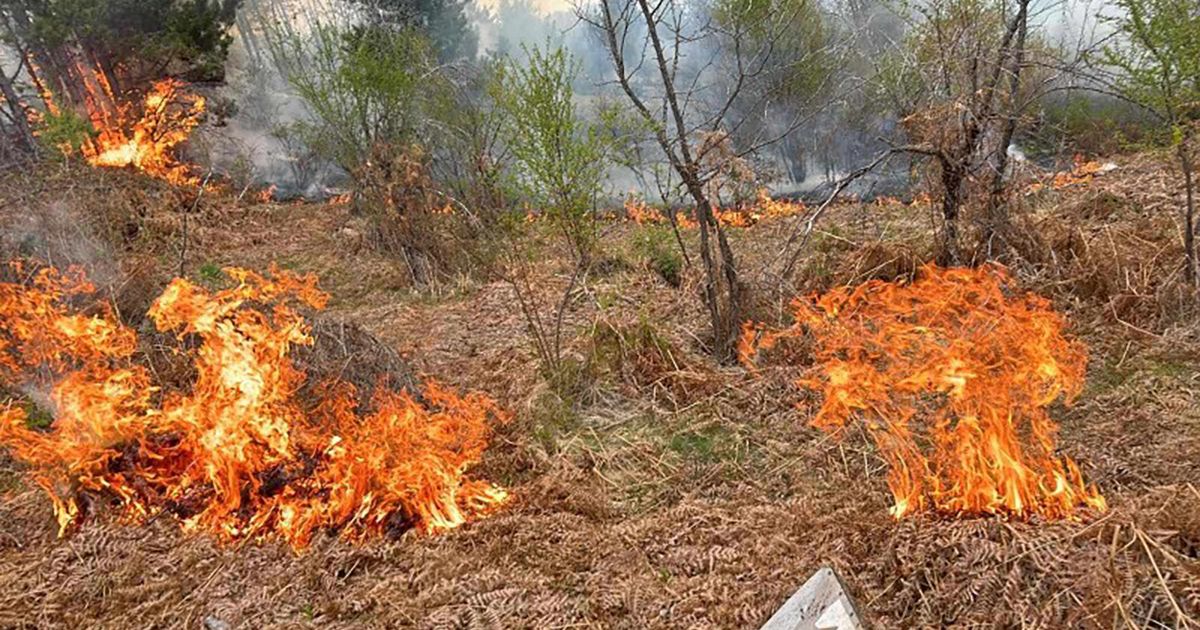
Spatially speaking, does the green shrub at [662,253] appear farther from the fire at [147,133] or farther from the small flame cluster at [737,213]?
the fire at [147,133]

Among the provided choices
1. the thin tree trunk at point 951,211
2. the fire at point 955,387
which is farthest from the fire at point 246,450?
the thin tree trunk at point 951,211

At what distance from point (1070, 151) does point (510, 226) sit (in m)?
11.1

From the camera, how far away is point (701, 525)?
3.06m

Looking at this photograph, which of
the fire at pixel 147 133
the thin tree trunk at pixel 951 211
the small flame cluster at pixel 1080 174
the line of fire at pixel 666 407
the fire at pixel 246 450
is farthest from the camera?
the fire at pixel 147 133

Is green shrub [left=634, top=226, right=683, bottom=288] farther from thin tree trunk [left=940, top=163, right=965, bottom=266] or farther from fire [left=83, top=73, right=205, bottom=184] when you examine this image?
fire [left=83, top=73, right=205, bottom=184]

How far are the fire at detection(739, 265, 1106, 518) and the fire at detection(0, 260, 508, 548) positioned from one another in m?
2.09

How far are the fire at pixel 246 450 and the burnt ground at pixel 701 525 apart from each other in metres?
0.15

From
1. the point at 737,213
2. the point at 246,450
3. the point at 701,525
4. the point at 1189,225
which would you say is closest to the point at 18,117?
the point at 246,450

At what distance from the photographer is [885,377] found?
3414 mm

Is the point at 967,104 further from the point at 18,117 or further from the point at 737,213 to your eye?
the point at 18,117

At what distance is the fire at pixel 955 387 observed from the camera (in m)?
2.61

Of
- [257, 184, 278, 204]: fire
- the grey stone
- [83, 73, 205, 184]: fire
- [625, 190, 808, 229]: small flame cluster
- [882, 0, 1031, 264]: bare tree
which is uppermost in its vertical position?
[83, 73, 205, 184]: fire

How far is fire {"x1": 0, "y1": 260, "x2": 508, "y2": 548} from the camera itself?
10.7 feet

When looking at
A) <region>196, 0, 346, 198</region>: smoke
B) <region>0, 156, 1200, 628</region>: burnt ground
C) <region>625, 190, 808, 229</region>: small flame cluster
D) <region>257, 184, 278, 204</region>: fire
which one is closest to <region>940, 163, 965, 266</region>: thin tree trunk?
<region>0, 156, 1200, 628</region>: burnt ground
